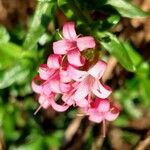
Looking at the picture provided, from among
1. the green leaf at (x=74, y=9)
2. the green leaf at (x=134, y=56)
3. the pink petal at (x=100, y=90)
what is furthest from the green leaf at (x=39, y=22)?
the green leaf at (x=134, y=56)

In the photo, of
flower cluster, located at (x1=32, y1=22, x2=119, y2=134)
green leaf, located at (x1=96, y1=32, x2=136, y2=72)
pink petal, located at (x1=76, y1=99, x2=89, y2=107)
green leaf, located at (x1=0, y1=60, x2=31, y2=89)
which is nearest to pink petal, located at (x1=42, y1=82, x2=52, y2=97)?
flower cluster, located at (x1=32, y1=22, x2=119, y2=134)

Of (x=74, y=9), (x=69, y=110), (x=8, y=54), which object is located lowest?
(x=69, y=110)

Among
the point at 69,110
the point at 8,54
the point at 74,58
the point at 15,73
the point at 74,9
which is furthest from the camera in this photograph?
the point at 69,110

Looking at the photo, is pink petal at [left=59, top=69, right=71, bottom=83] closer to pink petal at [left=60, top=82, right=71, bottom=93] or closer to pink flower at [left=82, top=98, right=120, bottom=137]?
pink petal at [left=60, top=82, right=71, bottom=93]

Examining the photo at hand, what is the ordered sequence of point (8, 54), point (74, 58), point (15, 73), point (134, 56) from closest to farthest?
point (74, 58), point (15, 73), point (8, 54), point (134, 56)

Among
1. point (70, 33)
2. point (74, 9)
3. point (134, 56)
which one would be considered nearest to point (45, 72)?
point (70, 33)

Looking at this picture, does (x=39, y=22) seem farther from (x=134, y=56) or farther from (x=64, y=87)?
(x=134, y=56)

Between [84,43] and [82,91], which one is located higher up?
[84,43]

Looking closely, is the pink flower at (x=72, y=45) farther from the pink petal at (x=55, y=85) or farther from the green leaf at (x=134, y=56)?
the green leaf at (x=134, y=56)

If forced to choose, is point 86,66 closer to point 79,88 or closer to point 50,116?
point 79,88
